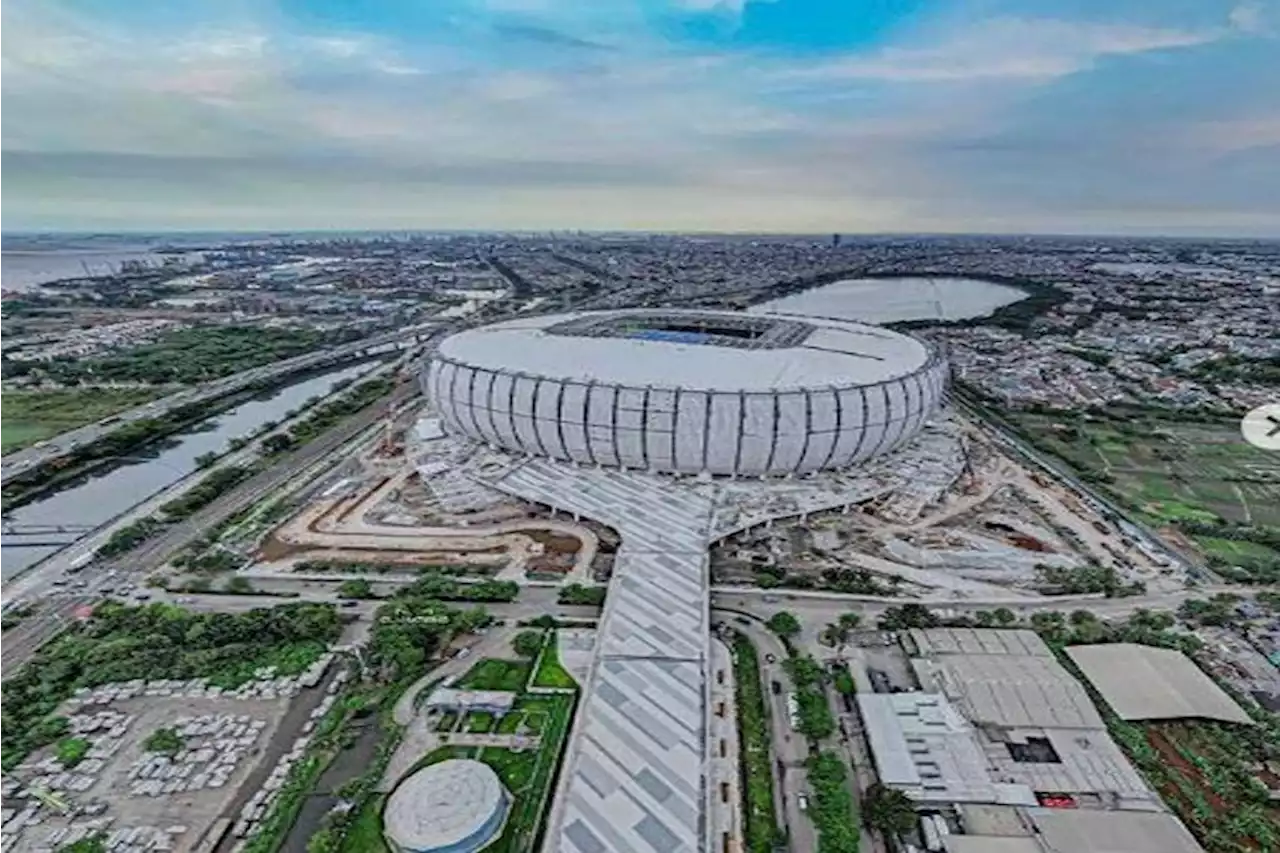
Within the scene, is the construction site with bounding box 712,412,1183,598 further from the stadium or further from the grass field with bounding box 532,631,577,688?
the grass field with bounding box 532,631,577,688

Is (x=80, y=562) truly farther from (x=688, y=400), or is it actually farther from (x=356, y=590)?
(x=688, y=400)

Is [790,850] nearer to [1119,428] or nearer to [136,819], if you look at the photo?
[136,819]

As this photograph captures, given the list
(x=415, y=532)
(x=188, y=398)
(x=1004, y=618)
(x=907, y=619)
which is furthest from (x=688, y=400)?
(x=188, y=398)

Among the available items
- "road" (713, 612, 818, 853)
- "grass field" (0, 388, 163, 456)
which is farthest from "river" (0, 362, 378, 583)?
"road" (713, 612, 818, 853)

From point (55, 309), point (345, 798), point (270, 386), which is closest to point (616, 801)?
point (345, 798)

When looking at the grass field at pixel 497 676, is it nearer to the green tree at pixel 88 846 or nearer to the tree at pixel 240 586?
the green tree at pixel 88 846
